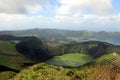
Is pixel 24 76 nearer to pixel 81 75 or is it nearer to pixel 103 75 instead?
pixel 81 75

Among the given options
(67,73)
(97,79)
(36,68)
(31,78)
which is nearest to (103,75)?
(97,79)

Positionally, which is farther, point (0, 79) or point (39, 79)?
point (0, 79)

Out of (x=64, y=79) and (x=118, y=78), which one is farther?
(x=64, y=79)

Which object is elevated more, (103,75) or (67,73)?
(103,75)

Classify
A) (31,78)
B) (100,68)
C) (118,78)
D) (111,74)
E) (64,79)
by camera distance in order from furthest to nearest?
(31,78)
(64,79)
(118,78)
(100,68)
(111,74)

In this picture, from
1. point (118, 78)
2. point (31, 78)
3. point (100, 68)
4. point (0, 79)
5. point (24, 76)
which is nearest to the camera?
point (100, 68)

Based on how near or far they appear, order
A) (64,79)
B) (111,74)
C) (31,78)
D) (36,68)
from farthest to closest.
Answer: (36,68) → (31,78) → (64,79) → (111,74)

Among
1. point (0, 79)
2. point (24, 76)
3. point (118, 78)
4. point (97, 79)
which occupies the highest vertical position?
point (97, 79)

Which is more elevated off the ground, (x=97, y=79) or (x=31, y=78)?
(x=97, y=79)

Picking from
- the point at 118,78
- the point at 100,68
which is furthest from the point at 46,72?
the point at 100,68

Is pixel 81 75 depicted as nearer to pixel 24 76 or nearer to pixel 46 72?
pixel 46 72
